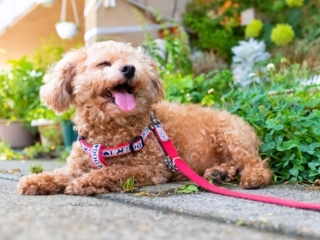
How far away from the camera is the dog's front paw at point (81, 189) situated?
2.80m

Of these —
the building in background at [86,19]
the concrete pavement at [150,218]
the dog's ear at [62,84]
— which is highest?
the building in background at [86,19]

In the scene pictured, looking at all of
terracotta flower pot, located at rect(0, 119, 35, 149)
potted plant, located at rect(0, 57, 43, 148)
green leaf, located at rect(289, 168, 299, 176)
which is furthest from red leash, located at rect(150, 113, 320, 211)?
terracotta flower pot, located at rect(0, 119, 35, 149)

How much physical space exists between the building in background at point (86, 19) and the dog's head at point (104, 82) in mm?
2982

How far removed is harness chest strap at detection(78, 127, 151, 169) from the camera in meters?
3.17

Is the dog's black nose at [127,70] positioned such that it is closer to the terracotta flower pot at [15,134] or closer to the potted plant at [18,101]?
the potted plant at [18,101]

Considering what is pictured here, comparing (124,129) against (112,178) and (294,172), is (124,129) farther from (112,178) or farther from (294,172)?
(294,172)

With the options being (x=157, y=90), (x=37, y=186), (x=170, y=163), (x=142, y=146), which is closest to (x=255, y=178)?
(x=170, y=163)

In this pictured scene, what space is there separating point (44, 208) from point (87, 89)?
4.03ft

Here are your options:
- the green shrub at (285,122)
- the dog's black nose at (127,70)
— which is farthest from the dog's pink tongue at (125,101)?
the green shrub at (285,122)

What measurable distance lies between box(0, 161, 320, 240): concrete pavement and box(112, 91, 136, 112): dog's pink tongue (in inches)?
25.2

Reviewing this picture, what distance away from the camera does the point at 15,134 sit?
7484 millimetres

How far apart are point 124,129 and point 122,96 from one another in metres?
0.26

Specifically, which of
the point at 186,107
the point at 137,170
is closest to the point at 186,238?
the point at 137,170

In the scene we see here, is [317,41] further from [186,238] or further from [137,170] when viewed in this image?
[186,238]
